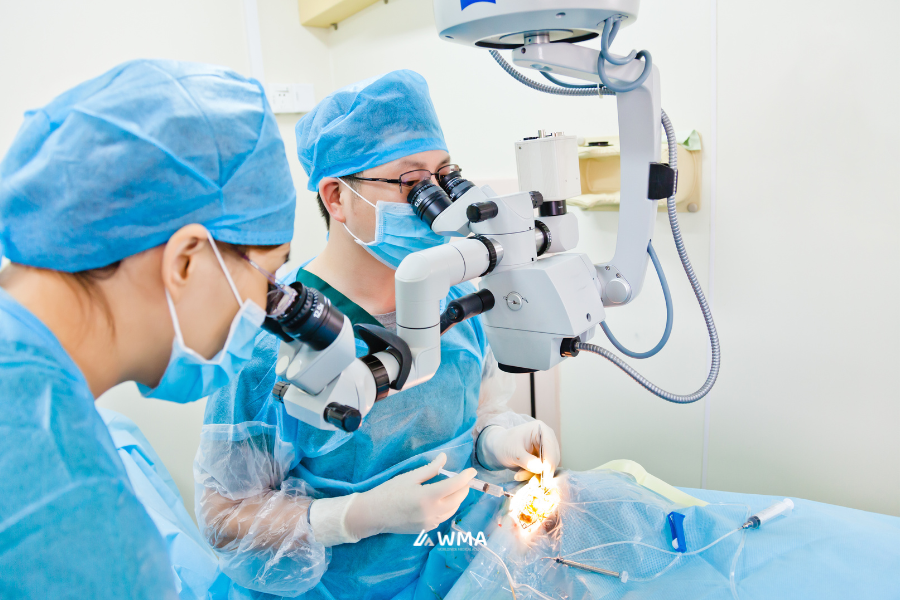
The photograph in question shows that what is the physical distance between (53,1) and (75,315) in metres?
1.97

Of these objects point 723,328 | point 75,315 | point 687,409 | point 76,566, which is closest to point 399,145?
point 75,315

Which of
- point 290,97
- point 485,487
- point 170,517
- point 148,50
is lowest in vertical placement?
point 170,517

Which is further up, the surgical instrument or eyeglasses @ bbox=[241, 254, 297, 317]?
eyeglasses @ bbox=[241, 254, 297, 317]

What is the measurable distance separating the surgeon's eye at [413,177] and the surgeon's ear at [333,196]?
0.14 meters

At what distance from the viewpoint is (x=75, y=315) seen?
59 centimetres

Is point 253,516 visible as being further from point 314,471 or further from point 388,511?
point 388,511

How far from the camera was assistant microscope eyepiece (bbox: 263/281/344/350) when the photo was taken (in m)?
0.68

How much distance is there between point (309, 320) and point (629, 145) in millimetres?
595

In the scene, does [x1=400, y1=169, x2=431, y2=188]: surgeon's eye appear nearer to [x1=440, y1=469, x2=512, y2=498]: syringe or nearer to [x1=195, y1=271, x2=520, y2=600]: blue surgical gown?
[x1=195, y1=271, x2=520, y2=600]: blue surgical gown

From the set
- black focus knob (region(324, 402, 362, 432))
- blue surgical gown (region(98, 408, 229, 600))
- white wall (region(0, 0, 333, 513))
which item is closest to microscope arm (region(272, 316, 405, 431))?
black focus knob (region(324, 402, 362, 432))

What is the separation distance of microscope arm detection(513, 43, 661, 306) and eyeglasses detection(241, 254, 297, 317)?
0.47 m

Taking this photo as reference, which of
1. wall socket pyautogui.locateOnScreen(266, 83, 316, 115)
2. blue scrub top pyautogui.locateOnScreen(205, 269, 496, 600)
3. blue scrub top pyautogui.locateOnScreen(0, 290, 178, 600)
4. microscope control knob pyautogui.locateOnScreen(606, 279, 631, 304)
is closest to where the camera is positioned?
blue scrub top pyautogui.locateOnScreen(0, 290, 178, 600)

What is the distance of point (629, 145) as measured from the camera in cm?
91

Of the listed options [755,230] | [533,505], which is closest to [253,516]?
[533,505]
